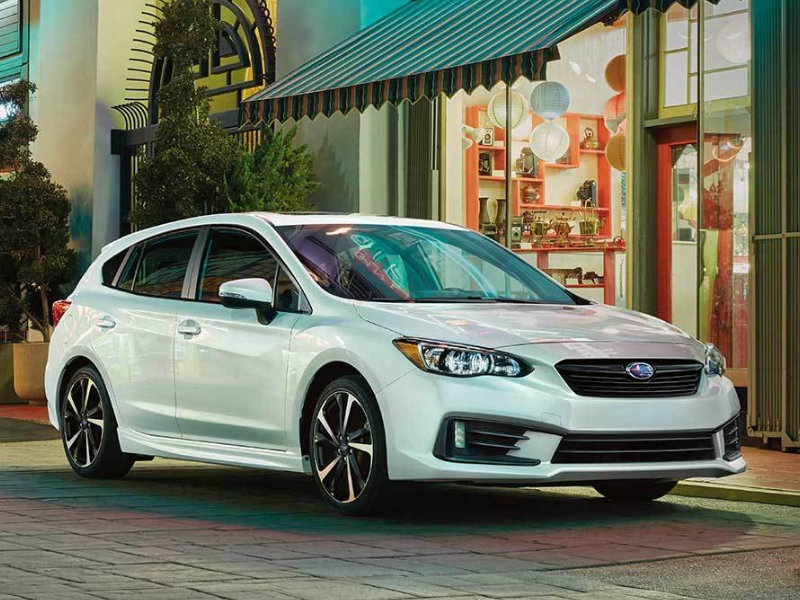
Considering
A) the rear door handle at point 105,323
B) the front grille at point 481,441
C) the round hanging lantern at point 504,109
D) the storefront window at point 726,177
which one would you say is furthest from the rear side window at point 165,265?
the round hanging lantern at point 504,109

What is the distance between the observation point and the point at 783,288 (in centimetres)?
1289

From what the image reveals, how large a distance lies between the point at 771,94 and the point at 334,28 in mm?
5900

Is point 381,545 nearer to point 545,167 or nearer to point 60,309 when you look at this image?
point 60,309

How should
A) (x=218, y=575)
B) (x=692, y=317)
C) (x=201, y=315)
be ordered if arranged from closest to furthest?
(x=218, y=575)
(x=201, y=315)
(x=692, y=317)

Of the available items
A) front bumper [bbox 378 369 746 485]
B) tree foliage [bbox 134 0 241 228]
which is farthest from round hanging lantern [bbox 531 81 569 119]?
front bumper [bbox 378 369 746 485]

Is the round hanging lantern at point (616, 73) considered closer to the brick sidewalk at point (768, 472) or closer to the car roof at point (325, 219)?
the brick sidewalk at point (768, 472)

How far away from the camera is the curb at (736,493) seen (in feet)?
31.4

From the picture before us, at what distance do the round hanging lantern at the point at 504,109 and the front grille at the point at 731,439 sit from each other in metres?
8.48

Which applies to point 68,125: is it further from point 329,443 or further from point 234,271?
point 329,443

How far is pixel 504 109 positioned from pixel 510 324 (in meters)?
8.79

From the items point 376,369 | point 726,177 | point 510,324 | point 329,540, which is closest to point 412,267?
point 510,324

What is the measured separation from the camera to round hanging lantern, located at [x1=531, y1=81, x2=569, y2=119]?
17.0 metres

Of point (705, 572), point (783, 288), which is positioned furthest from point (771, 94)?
point (705, 572)

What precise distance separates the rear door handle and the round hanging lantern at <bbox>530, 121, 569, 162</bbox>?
290 inches
